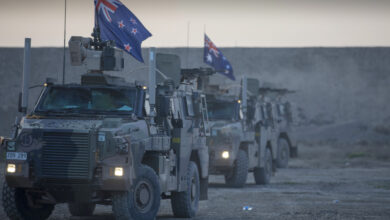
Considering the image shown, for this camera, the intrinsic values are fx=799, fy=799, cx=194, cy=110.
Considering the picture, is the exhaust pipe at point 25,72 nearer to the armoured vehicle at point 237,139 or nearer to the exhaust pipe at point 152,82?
the exhaust pipe at point 152,82

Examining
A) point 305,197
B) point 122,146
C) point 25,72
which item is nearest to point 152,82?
point 122,146

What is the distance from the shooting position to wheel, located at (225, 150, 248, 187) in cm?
1962

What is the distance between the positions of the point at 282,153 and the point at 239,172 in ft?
37.1

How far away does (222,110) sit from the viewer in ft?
66.2

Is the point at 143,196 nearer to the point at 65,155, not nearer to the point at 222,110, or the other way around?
the point at 65,155

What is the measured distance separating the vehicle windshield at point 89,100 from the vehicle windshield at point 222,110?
8.74m

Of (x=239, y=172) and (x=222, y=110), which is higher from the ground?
(x=222, y=110)

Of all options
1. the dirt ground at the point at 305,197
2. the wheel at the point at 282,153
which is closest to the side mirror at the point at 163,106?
the dirt ground at the point at 305,197

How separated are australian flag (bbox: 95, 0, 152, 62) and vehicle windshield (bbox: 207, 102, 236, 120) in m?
6.80

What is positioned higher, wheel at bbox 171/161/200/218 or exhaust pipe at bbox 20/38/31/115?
exhaust pipe at bbox 20/38/31/115

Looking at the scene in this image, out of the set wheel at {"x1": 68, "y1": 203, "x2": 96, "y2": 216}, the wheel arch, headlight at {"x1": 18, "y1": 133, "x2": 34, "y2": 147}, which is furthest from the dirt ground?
headlight at {"x1": 18, "y1": 133, "x2": 34, "y2": 147}

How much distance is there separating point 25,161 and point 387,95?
2431 inches

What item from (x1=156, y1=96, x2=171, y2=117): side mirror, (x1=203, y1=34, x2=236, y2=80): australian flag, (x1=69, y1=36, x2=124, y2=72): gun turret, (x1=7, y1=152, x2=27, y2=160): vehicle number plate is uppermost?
(x1=203, y1=34, x2=236, y2=80): australian flag

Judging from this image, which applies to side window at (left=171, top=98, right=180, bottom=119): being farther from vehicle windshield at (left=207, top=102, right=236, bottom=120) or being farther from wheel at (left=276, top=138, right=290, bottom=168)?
wheel at (left=276, top=138, right=290, bottom=168)
